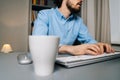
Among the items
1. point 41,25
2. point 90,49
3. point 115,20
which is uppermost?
point 115,20

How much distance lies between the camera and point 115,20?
2.14 metres

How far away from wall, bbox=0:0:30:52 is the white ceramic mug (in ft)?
6.72

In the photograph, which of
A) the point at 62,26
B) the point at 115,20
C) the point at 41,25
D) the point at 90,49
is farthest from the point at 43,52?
the point at 115,20

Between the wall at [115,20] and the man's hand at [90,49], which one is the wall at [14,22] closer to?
the wall at [115,20]

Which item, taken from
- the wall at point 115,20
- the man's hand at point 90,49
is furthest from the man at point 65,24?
the wall at point 115,20

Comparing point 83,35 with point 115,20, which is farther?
point 115,20

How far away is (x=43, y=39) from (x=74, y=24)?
1174mm

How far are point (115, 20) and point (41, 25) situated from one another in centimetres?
129

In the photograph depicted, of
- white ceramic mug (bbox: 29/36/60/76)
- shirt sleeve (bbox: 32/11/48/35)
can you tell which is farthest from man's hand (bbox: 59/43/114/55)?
shirt sleeve (bbox: 32/11/48/35)

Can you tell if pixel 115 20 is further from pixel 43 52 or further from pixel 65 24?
pixel 43 52

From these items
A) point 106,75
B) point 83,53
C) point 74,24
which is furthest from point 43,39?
point 74,24

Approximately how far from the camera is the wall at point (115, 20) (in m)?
2.10

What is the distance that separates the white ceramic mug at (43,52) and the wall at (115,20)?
1853 millimetres

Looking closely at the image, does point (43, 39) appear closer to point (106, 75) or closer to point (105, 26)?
point (106, 75)
